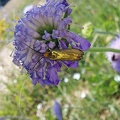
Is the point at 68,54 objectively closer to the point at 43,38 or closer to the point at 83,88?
the point at 43,38

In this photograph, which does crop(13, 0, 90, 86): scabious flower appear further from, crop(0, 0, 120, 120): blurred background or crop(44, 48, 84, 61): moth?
crop(0, 0, 120, 120): blurred background

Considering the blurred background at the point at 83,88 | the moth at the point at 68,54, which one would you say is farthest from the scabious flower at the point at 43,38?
the blurred background at the point at 83,88

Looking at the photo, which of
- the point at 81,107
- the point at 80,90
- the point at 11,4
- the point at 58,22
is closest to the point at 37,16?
the point at 58,22

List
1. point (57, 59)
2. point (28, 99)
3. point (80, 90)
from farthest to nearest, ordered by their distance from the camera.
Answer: point (28, 99)
point (80, 90)
point (57, 59)

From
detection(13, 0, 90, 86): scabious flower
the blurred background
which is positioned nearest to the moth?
detection(13, 0, 90, 86): scabious flower

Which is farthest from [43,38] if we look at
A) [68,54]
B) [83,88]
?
[83,88]

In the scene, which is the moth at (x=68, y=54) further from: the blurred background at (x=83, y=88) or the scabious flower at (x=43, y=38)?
the blurred background at (x=83, y=88)

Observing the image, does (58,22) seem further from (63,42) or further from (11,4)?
(11,4)
